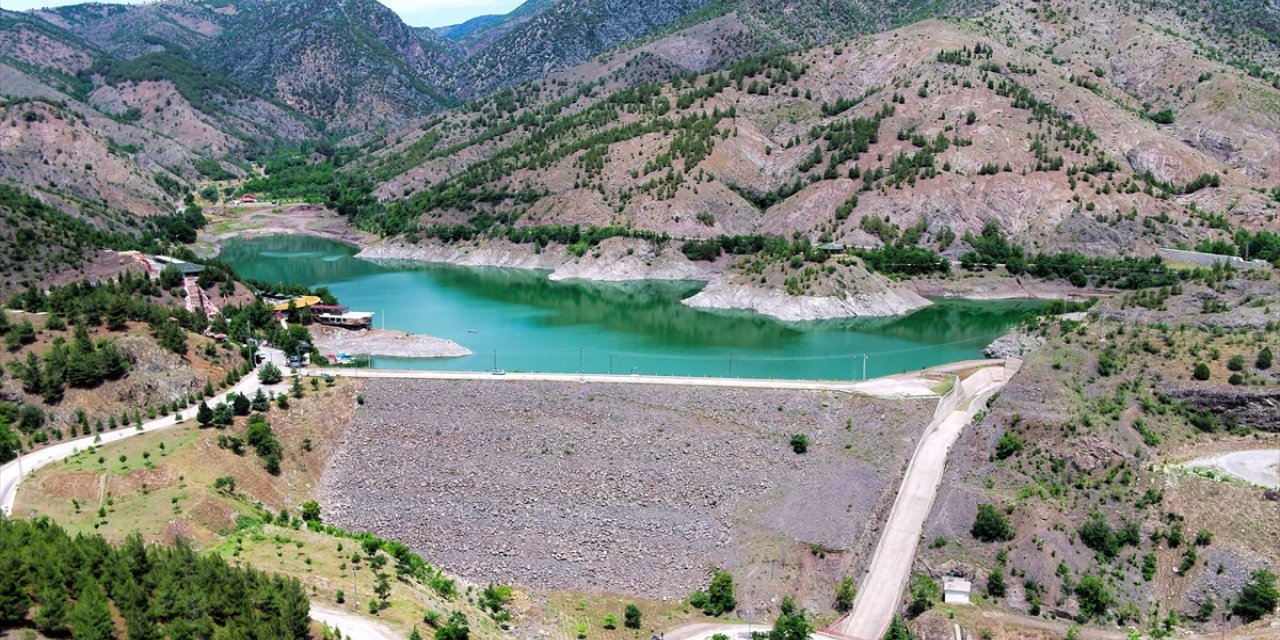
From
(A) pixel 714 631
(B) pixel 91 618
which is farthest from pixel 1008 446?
(B) pixel 91 618

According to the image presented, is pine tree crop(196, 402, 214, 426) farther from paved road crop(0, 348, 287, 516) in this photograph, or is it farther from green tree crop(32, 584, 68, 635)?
green tree crop(32, 584, 68, 635)

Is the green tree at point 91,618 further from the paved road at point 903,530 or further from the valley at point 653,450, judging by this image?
the paved road at point 903,530

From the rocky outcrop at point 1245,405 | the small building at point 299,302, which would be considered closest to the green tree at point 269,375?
the small building at point 299,302

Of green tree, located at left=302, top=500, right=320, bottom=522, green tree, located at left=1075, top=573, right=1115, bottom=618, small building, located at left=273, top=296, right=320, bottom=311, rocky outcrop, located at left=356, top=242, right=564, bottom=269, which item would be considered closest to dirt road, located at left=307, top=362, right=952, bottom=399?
green tree, located at left=302, top=500, right=320, bottom=522

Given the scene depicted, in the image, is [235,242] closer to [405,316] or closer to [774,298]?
[405,316]

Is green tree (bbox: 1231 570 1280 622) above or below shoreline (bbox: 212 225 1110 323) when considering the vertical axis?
below

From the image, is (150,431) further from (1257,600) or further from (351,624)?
(1257,600)
